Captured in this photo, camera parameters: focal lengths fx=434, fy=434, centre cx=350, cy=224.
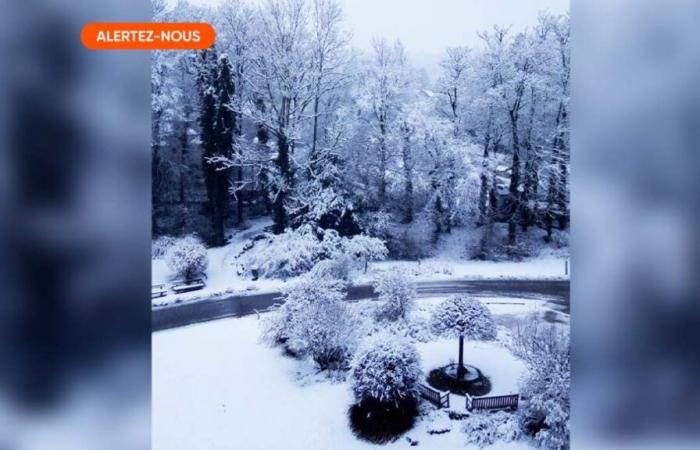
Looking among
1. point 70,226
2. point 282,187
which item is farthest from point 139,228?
point 282,187

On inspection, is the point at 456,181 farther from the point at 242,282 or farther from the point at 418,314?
the point at 242,282

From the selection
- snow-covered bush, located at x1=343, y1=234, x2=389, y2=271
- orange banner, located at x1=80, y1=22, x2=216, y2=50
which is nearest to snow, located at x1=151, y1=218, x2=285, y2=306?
snow-covered bush, located at x1=343, y1=234, x2=389, y2=271

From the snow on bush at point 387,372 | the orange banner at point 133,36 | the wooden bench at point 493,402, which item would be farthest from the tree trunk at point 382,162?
the orange banner at point 133,36

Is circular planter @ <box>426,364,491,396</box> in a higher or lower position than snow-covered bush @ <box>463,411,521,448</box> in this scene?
higher

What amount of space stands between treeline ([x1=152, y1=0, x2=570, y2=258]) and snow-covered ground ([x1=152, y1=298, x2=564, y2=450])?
790 millimetres

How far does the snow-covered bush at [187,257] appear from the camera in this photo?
10.3 ft

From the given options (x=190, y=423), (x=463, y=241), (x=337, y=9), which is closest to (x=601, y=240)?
(x=463, y=241)

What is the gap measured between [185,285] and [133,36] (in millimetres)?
1910

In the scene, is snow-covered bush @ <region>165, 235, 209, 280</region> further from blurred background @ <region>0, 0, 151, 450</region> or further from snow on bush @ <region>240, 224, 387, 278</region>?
blurred background @ <region>0, 0, 151, 450</region>

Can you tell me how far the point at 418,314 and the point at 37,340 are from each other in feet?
8.52

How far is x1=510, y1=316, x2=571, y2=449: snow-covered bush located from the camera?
273 cm

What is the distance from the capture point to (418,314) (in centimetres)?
→ 359

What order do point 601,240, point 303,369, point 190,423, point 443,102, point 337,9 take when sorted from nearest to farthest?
point 601,240
point 190,423
point 337,9
point 303,369
point 443,102

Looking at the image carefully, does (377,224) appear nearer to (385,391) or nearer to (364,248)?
(364,248)
